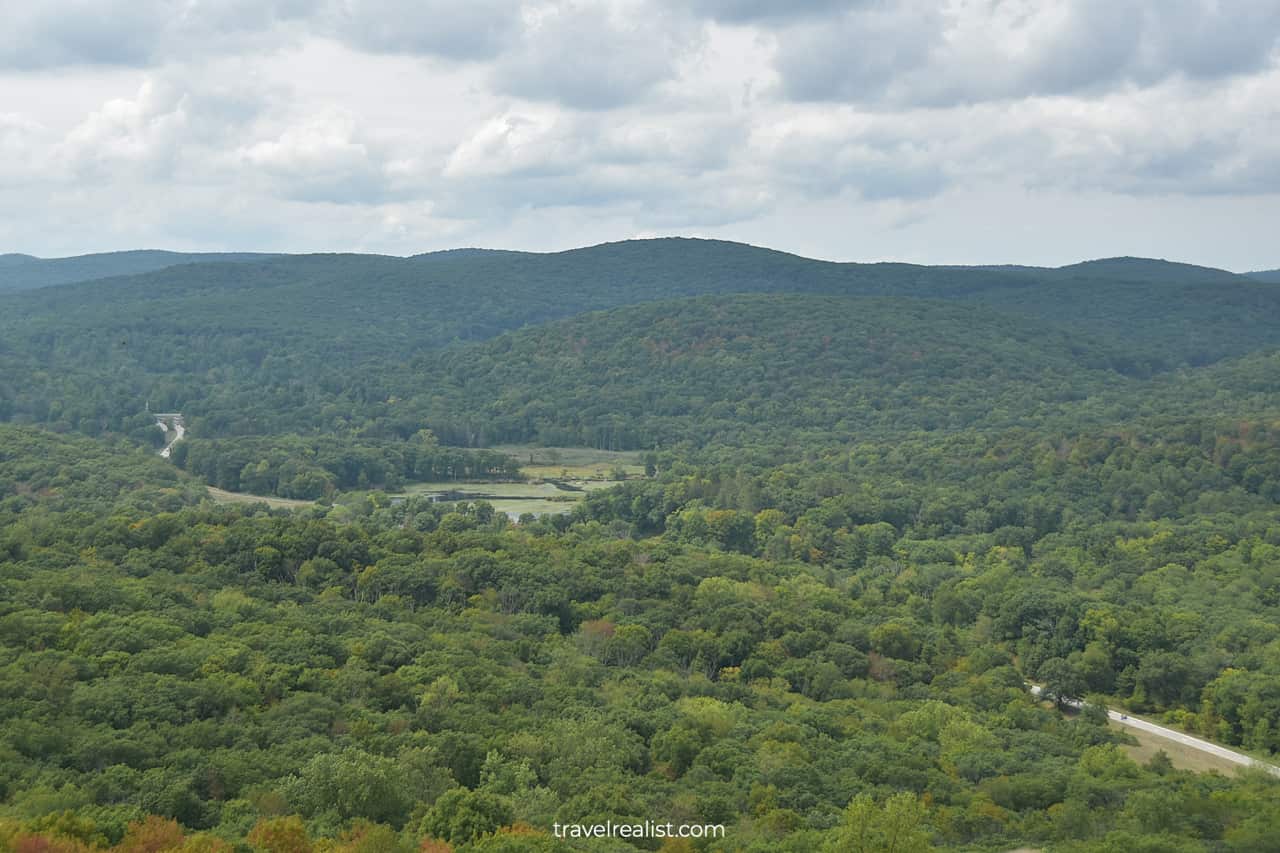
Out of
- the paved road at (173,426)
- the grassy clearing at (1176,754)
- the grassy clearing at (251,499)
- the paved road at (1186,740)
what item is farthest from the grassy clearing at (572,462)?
the grassy clearing at (1176,754)

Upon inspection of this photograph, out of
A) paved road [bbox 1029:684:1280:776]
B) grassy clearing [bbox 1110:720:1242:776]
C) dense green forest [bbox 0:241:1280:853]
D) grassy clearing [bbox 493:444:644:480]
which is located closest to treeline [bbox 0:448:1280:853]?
dense green forest [bbox 0:241:1280:853]

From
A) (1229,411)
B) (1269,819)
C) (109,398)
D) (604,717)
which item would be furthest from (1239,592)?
(109,398)

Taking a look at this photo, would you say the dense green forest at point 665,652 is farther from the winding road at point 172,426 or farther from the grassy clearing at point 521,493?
the winding road at point 172,426

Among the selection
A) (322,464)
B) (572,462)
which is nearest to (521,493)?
(322,464)

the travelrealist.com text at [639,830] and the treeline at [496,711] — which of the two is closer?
the travelrealist.com text at [639,830]

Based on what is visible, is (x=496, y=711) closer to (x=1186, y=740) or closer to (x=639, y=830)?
(x=639, y=830)

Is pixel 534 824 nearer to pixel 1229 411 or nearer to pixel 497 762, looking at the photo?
pixel 497 762
